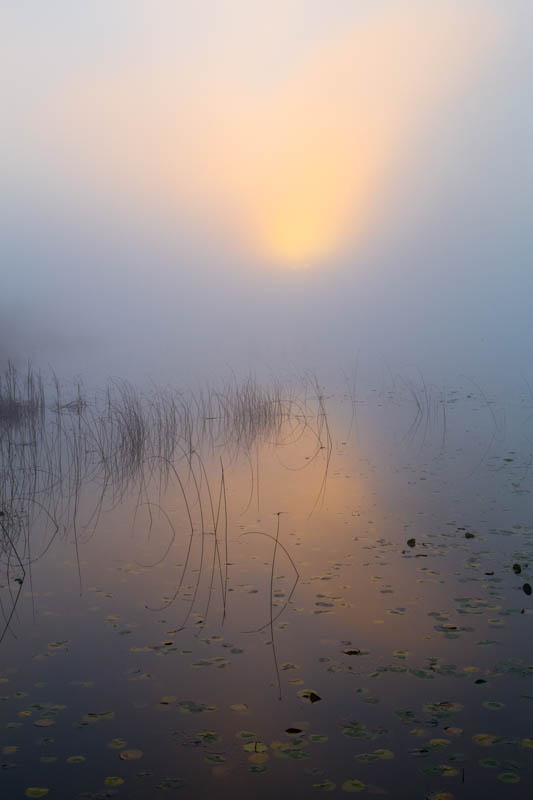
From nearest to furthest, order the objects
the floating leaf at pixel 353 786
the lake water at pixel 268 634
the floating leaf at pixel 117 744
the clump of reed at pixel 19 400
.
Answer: the floating leaf at pixel 353 786, the lake water at pixel 268 634, the floating leaf at pixel 117 744, the clump of reed at pixel 19 400

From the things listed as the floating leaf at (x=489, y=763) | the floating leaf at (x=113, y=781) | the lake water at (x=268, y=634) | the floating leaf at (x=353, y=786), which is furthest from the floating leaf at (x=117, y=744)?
the floating leaf at (x=489, y=763)

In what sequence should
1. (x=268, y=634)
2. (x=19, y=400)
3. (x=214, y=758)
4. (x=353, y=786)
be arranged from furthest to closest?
(x=19, y=400)
(x=268, y=634)
(x=214, y=758)
(x=353, y=786)

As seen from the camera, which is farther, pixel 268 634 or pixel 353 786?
pixel 268 634

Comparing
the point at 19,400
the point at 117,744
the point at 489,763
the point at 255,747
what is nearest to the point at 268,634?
the point at 255,747

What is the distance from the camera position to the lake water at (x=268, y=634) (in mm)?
2318

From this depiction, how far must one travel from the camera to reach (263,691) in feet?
9.22

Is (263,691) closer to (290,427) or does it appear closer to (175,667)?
(175,667)

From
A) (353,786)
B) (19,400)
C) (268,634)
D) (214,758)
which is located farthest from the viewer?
(19,400)

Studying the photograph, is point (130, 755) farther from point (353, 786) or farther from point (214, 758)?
point (353, 786)

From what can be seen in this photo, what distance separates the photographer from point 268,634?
3383 mm

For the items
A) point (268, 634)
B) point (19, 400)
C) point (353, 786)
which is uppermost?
point (19, 400)

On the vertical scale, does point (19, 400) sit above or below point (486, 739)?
above

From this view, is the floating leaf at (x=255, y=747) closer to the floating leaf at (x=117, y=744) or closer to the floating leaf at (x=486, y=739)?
the floating leaf at (x=117, y=744)

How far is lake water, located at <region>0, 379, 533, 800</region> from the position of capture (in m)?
2.32
